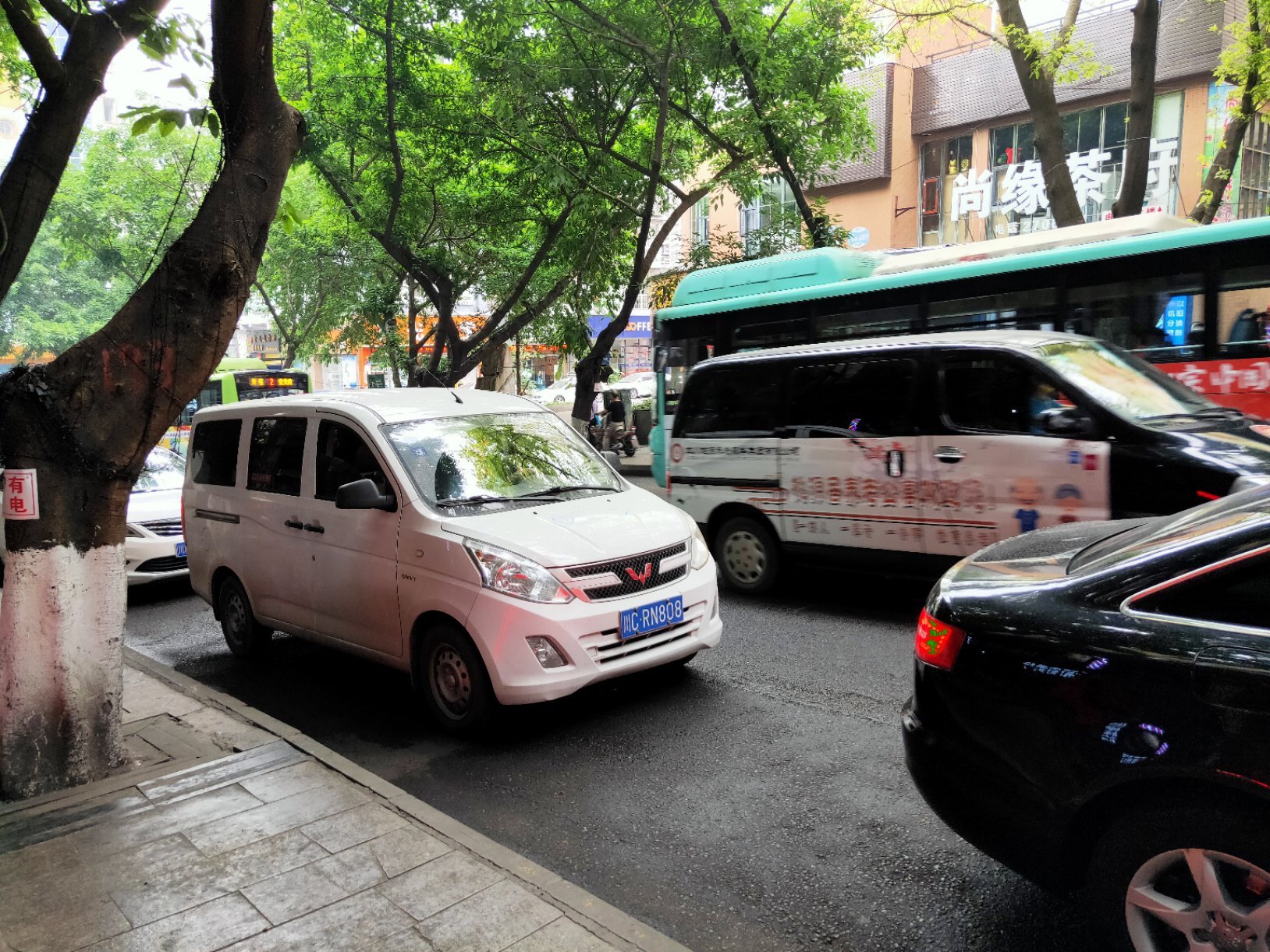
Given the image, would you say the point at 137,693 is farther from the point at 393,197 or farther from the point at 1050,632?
the point at 393,197

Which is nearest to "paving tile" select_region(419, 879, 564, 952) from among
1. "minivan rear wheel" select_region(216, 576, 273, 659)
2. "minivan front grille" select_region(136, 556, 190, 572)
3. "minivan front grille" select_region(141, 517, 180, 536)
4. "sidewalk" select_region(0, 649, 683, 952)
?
"sidewalk" select_region(0, 649, 683, 952)

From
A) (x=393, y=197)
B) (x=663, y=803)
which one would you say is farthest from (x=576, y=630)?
(x=393, y=197)

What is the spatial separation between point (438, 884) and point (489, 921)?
30 centimetres

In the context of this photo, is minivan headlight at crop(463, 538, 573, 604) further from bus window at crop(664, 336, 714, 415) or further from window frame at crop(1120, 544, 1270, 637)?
bus window at crop(664, 336, 714, 415)

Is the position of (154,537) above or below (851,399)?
below

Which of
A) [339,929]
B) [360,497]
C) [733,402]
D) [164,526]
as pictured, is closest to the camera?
[339,929]

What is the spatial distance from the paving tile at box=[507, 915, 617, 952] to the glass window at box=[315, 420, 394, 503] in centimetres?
281

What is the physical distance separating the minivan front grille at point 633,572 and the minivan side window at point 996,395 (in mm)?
2322

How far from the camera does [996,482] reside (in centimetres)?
595

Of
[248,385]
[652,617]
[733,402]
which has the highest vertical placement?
[248,385]

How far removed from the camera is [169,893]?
3.17 m

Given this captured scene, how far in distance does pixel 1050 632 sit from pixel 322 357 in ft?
106

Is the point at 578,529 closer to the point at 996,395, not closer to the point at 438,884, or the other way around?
the point at 438,884

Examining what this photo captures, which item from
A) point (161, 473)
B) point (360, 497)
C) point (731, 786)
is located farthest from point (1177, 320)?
point (161, 473)
